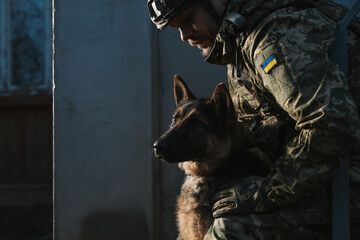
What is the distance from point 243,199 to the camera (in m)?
1.70

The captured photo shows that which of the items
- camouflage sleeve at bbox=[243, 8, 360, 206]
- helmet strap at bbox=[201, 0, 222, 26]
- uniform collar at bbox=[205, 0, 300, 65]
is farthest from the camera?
helmet strap at bbox=[201, 0, 222, 26]

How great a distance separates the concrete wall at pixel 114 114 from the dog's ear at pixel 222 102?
4.62 feet

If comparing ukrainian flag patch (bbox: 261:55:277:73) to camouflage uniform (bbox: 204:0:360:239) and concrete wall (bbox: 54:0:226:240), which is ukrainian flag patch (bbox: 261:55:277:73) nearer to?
camouflage uniform (bbox: 204:0:360:239)

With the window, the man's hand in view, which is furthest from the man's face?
the window

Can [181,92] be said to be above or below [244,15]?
below

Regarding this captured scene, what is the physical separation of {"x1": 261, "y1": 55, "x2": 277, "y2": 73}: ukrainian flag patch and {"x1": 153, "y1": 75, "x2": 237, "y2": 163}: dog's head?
2.06 ft

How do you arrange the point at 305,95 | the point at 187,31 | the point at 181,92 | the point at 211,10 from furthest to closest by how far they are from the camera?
the point at 181,92 → the point at 187,31 → the point at 211,10 → the point at 305,95

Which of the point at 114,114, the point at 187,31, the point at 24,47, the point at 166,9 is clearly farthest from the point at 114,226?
the point at 24,47

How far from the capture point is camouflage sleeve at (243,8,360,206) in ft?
4.71

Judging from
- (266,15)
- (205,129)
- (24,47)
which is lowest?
(205,129)

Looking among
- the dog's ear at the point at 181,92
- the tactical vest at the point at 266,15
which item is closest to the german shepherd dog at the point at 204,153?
the dog's ear at the point at 181,92

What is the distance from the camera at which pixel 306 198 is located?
1666 mm

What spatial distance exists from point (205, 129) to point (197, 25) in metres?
0.57

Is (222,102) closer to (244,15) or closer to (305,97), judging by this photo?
(244,15)
